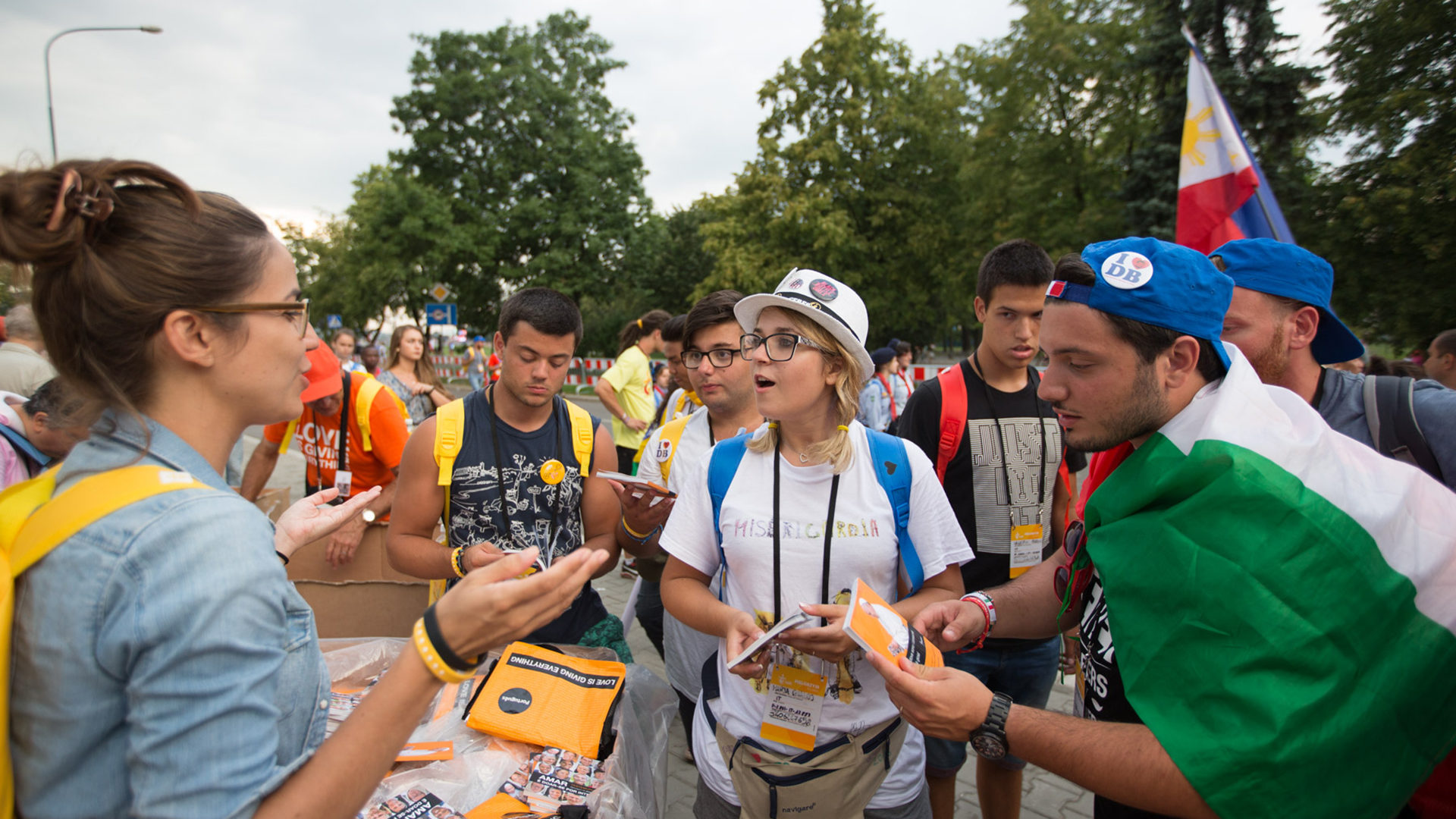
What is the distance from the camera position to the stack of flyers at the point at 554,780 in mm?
2006

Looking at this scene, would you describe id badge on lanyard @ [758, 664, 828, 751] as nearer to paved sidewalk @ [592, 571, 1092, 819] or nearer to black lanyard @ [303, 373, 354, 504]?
paved sidewalk @ [592, 571, 1092, 819]

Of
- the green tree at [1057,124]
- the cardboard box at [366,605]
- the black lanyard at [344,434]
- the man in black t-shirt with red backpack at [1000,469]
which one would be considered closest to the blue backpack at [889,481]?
the man in black t-shirt with red backpack at [1000,469]

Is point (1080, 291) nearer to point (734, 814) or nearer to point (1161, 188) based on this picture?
point (734, 814)

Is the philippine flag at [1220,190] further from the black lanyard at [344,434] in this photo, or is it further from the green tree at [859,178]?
the green tree at [859,178]

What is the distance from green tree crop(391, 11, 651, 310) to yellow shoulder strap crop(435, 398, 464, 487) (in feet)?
92.9

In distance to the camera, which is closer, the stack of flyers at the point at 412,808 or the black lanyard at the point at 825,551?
the stack of flyers at the point at 412,808

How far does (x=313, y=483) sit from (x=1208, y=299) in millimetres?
4926

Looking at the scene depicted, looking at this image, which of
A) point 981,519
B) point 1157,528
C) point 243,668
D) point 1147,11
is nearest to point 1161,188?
point 1147,11

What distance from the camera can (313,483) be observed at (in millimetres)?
4711

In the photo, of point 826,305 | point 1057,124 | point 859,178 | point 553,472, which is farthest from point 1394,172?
point 553,472

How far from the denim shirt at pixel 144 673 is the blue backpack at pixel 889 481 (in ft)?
4.55

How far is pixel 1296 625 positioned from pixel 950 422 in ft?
6.34

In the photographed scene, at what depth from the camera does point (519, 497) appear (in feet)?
9.80

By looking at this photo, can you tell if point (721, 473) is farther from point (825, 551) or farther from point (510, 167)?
point (510, 167)
